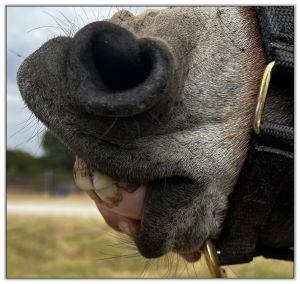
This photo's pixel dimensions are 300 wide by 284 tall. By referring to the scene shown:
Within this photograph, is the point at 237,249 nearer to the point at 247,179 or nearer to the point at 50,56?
the point at 247,179

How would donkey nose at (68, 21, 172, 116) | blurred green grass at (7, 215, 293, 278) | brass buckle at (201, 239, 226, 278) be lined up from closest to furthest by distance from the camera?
donkey nose at (68, 21, 172, 116) < brass buckle at (201, 239, 226, 278) < blurred green grass at (7, 215, 293, 278)

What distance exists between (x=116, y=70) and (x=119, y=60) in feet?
0.10

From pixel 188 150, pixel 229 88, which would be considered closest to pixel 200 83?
pixel 229 88

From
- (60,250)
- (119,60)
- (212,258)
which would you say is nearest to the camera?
(119,60)

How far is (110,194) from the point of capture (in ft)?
5.80

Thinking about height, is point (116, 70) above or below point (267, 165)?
above

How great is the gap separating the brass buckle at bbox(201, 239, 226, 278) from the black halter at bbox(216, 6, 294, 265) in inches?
1.7

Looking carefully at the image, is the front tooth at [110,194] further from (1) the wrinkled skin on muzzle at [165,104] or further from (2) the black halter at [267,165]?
(2) the black halter at [267,165]

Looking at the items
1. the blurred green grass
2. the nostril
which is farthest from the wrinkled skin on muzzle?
the blurred green grass

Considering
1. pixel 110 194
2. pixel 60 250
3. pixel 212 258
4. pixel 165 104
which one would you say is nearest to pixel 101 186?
pixel 110 194

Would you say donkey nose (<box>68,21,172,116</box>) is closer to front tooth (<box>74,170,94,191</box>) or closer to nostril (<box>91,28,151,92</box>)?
nostril (<box>91,28,151,92</box>)

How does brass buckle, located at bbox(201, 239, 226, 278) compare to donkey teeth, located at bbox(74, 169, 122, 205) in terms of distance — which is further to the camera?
brass buckle, located at bbox(201, 239, 226, 278)

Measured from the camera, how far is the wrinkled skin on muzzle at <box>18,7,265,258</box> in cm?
152

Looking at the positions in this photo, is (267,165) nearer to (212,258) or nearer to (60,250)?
(212,258)
